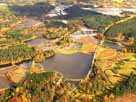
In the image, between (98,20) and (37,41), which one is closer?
(37,41)

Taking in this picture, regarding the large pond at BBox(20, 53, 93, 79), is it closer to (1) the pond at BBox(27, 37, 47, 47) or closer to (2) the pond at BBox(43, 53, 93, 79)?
(2) the pond at BBox(43, 53, 93, 79)

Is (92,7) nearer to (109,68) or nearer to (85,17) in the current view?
(85,17)

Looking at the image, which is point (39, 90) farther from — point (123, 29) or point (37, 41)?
point (123, 29)

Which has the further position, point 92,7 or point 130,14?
point 92,7

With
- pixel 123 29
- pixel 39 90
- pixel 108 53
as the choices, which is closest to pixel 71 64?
pixel 108 53

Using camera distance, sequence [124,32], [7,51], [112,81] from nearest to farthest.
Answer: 1. [112,81]
2. [7,51]
3. [124,32]

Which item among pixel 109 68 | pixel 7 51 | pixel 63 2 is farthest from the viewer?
pixel 63 2

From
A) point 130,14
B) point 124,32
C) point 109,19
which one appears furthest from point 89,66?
point 130,14

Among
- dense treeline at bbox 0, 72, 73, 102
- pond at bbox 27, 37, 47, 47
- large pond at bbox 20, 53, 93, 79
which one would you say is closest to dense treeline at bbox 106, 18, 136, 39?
pond at bbox 27, 37, 47, 47
